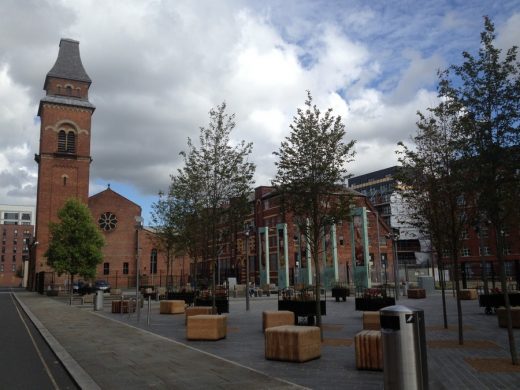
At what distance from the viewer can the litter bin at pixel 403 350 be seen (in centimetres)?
545

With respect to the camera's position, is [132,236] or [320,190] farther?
[132,236]

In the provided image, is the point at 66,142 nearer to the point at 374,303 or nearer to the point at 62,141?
the point at 62,141

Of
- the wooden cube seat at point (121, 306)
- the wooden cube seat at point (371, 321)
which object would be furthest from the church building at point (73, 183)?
the wooden cube seat at point (371, 321)

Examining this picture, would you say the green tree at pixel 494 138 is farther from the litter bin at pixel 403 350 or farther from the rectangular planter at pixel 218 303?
the rectangular planter at pixel 218 303

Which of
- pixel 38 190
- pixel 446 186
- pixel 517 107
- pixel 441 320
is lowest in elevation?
pixel 441 320

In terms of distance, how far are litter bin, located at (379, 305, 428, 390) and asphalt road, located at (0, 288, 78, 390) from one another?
540 centimetres

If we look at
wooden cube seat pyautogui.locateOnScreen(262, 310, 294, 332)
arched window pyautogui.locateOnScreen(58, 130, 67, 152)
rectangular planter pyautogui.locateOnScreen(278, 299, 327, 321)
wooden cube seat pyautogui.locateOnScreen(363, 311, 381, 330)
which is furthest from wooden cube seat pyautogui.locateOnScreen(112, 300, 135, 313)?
arched window pyautogui.locateOnScreen(58, 130, 67, 152)

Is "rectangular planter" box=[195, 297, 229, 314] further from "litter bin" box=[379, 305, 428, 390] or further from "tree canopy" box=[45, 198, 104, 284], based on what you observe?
"tree canopy" box=[45, 198, 104, 284]

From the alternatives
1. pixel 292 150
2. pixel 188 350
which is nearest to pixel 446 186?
pixel 292 150

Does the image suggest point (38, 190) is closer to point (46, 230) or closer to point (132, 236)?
point (46, 230)

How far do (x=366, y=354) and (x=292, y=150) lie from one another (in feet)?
21.0

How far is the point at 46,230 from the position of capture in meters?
57.3

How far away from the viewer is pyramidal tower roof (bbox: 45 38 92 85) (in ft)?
207

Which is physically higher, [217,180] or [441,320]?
[217,180]
